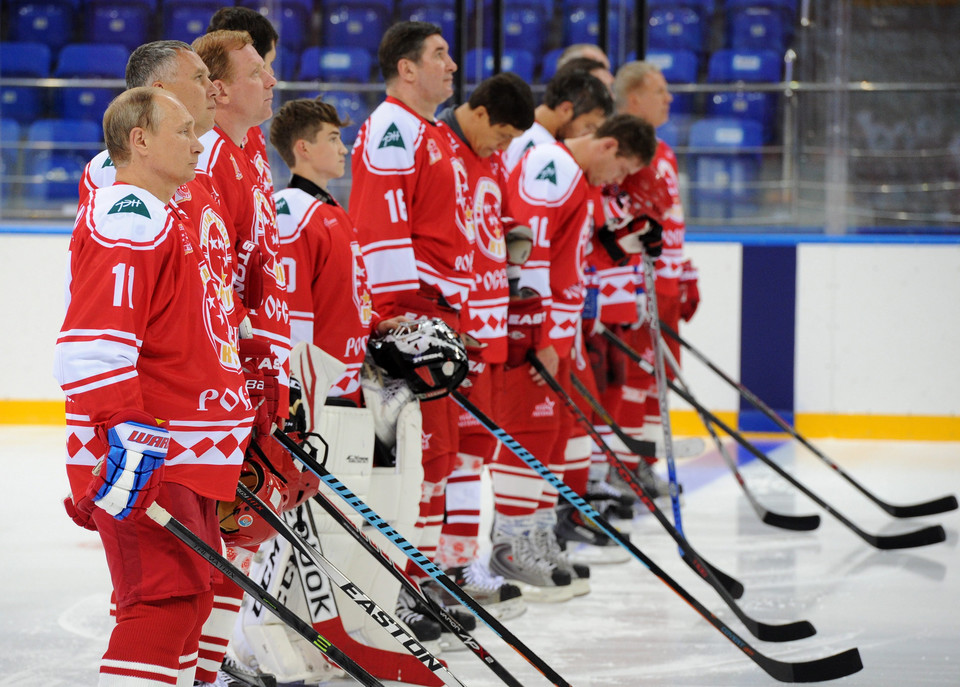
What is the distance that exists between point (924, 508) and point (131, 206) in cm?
345

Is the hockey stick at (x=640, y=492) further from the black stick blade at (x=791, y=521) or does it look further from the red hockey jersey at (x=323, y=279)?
the red hockey jersey at (x=323, y=279)

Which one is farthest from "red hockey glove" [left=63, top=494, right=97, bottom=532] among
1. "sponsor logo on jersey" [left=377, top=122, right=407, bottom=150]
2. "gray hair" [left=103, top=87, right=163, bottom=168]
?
"sponsor logo on jersey" [left=377, top=122, right=407, bottom=150]

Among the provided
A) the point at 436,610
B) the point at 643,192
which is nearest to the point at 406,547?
the point at 436,610

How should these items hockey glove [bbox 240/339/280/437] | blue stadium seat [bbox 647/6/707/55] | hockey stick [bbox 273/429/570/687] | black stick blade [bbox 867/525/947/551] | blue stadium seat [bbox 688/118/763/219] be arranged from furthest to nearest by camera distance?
blue stadium seat [bbox 647/6/707/55] → blue stadium seat [bbox 688/118/763/219] → black stick blade [bbox 867/525/947/551] → hockey stick [bbox 273/429/570/687] → hockey glove [bbox 240/339/280/437]

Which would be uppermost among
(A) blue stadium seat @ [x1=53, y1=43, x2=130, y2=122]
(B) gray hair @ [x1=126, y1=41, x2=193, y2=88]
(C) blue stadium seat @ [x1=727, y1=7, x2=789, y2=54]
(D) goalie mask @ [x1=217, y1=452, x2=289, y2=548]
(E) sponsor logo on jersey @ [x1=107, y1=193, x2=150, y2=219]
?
(C) blue stadium seat @ [x1=727, y1=7, x2=789, y2=54]

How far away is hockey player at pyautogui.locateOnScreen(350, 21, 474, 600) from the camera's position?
9.94ft

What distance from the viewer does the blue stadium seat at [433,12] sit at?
6945 mm

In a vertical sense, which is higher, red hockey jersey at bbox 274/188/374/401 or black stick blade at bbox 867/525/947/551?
red hockey jersey at bbox 274/188/374/401

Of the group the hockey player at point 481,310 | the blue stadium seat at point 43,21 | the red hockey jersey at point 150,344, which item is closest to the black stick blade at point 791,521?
the hockey player at point 481,310

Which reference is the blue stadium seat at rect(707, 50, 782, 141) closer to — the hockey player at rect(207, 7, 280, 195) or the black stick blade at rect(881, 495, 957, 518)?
the black stick blade at rect(881, 495, 957, 518)

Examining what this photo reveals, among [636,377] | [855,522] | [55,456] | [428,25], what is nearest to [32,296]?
[55,456]

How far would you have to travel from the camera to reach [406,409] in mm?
2846

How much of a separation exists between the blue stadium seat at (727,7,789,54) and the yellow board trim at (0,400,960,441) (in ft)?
6.72

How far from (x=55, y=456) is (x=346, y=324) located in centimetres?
325
